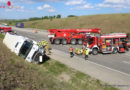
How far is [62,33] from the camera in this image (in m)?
22.7

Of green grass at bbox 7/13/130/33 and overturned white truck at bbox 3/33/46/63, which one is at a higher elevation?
green grass at bbox 7/13/130/33

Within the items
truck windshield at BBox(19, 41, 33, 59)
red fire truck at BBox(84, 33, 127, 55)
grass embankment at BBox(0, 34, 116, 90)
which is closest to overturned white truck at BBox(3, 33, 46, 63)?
truck windshield at BBox(19, 41, 33, 59)

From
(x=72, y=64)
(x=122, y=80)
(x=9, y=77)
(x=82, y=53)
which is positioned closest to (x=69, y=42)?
(x=82, y=53)

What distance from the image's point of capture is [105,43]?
53.3ft

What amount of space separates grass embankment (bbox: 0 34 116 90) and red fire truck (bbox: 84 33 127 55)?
560cm

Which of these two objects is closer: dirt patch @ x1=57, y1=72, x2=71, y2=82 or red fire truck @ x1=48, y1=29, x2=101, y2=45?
dirt patch @ x1=57, y1=72, x2=71, y2=82

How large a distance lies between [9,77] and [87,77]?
19.0 ft

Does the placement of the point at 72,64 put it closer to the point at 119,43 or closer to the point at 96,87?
the point at 96,87

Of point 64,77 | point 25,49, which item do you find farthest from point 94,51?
point 25,49

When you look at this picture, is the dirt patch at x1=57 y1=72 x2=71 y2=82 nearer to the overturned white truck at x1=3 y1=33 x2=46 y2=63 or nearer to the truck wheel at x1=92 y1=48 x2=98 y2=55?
the overturned white truck at x1=3 y1=33 x2=46 y2=63

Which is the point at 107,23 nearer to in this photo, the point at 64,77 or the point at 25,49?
the point at 25,49

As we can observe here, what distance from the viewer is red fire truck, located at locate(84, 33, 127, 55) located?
16.2 metres

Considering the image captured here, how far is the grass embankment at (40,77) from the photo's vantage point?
5652 millimetres

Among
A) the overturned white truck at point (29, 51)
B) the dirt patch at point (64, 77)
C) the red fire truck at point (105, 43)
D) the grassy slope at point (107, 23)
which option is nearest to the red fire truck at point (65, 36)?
the red fire truck at point (105, 43)
